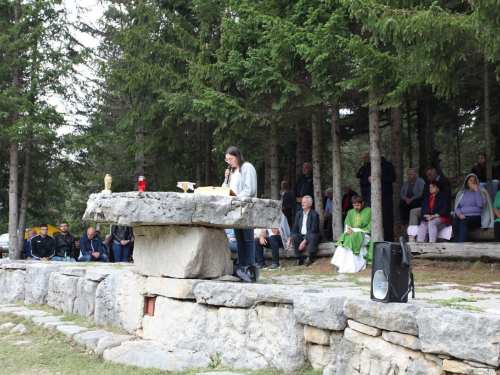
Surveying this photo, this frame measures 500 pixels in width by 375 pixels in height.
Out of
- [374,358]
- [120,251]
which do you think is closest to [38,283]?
[120,251]

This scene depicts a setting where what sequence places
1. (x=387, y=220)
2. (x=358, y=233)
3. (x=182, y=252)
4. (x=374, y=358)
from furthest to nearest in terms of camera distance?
(x=387, y=220)
(x=358, y=233)
(x=182, y=252)
(x=374, y=358)

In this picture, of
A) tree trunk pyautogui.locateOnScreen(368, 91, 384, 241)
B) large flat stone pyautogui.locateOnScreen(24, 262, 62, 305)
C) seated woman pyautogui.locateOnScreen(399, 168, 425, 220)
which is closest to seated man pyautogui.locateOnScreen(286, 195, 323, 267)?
tree trunk pyautogui.locateOnScreen(368, 91, 384, 241)

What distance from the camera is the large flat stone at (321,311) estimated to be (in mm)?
4422

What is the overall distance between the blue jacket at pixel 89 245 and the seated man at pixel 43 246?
0.67 meters

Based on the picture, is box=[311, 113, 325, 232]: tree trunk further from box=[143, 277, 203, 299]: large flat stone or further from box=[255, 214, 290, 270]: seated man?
box=[143, 277, 203, 299]: large flat stone

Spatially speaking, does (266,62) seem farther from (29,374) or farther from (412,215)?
(29,374)

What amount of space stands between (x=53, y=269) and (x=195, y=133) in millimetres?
6318

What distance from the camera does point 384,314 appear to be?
4000 mm

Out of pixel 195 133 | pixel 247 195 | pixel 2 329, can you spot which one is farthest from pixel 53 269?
pixel 195 133

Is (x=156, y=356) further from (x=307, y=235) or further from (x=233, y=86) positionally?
(x=233, y=86)

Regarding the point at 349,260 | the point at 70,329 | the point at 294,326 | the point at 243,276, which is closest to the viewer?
the point at 294,326

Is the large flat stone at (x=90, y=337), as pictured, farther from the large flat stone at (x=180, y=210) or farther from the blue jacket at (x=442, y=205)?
the blue jacket at (x=442, y=205)

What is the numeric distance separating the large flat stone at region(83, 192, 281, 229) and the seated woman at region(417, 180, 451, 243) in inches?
204

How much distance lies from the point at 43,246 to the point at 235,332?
337 inches
